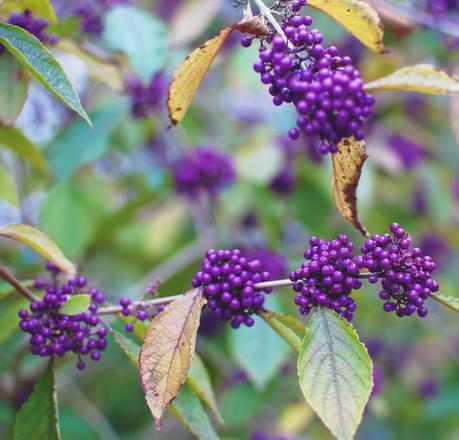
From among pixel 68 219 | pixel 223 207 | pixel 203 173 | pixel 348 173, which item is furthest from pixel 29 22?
pixel 223 207

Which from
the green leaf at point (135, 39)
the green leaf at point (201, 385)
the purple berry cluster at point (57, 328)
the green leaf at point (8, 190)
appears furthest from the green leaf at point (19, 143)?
the green leaf at point (201, 385)

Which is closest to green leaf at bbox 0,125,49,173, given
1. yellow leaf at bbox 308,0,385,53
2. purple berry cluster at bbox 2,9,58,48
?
purple berry cluster at bbox 2,9,58,48

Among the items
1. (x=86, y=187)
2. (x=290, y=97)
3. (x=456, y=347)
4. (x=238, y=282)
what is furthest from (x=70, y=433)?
(x=456, y=347)

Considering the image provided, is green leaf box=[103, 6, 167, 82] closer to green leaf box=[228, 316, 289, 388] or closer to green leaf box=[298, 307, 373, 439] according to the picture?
green leaf box=[228, 316, 289, 388]

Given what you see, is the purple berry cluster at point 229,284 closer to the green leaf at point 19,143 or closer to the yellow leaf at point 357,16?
the yellow leaf at point 357,16

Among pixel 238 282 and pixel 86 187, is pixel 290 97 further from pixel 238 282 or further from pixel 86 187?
pixel 86 187
